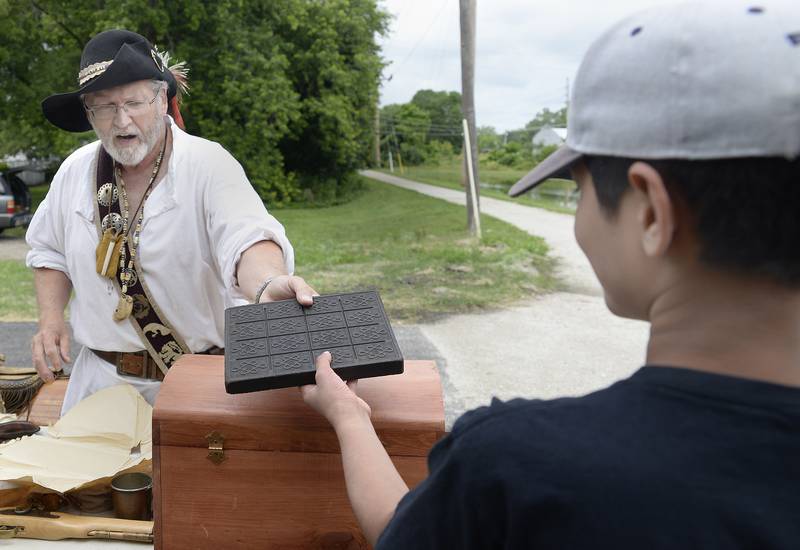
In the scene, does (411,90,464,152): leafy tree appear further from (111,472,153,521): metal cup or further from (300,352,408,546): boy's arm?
(300,352,408,546): boy's arm

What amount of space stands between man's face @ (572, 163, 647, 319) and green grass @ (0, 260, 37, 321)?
8085mm

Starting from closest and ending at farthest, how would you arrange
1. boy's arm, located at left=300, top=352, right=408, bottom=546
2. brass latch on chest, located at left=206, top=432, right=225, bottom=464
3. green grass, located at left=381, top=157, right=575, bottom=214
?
boy's arm, located at left=300, top=352, right=408, bottom=546 < brass latch on chest, located at left=206, top=432, right=225, bottom=464 < green grass, located at left=381, top=157, right=575, bottom=214

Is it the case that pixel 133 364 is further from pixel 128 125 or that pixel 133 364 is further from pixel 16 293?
pixel 16 293

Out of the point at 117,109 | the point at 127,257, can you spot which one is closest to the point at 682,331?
the point at 127,257

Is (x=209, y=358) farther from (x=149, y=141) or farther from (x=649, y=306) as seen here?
(x=649, y=306)

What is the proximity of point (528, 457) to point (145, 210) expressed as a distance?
1960 millimetres

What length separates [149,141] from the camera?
2.49m

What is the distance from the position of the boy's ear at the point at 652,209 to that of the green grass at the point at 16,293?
8.19 m

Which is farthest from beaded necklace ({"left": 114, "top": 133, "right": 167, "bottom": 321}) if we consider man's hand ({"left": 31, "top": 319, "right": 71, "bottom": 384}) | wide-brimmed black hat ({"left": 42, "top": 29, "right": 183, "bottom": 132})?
wide-brimmed black hat ({"left": 42, "top": 29, "right": 183, "bottom": 132})

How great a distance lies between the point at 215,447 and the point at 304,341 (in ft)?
0.92

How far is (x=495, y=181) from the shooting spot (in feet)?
128

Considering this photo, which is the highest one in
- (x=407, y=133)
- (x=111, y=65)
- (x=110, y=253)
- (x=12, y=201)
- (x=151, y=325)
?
(x=111, y=65)

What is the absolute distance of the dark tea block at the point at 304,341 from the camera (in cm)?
146

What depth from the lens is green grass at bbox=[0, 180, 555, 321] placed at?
8539mm
